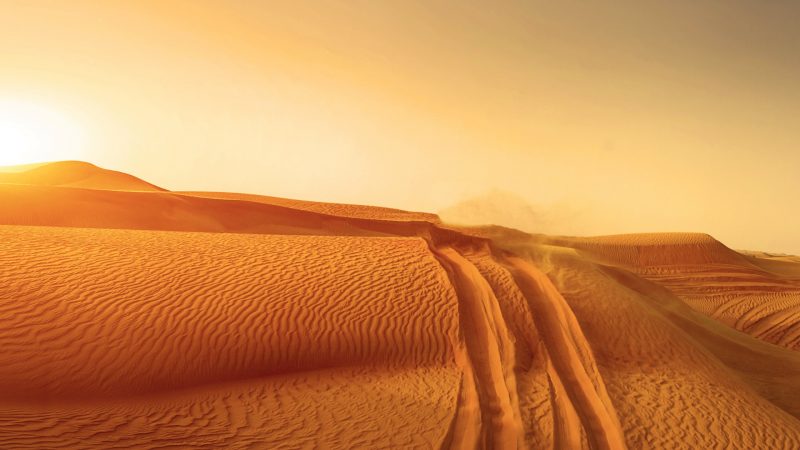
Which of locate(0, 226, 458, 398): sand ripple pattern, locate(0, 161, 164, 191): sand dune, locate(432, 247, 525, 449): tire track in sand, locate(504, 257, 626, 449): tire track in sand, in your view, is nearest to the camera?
locate(432, 247, 525, 449): tire track in sand

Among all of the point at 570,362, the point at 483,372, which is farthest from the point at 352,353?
the point at 570,362

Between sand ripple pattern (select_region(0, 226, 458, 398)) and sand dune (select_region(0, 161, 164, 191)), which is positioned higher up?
sand dune (select_region(0, 161, 164, 191))

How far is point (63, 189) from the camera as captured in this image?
22.4 metres

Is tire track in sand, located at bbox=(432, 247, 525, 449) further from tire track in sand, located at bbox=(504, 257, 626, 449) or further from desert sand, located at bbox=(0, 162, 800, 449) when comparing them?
tire track in sand, located at bbox=(504, 257, 626, 449)

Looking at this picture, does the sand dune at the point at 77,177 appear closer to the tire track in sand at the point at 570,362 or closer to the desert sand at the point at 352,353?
the desert sand at the point at 352,353

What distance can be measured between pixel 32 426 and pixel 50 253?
21.6 feet

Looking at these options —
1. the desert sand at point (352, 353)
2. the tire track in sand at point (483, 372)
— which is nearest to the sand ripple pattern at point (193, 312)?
the desert sand at point (352, 353)

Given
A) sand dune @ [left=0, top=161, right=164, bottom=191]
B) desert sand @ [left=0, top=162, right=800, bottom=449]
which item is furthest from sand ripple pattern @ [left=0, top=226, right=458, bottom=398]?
sand dune @ [left=0, top=161, right=164, bottom=191]

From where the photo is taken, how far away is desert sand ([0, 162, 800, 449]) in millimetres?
6910

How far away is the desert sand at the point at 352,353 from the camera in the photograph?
691cm

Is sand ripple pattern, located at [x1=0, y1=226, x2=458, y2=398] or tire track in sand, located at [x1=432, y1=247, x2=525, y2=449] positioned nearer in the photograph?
tire track in sand, located at [x1=432, y1=247, x2=525, y2=449]

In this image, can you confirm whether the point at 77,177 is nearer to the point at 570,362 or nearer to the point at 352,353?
the point at 352,353

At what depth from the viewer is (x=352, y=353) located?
9359 millimetres

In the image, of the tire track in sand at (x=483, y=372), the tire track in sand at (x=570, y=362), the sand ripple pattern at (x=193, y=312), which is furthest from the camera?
the sand ripple pattern at (x=193, y=312)
